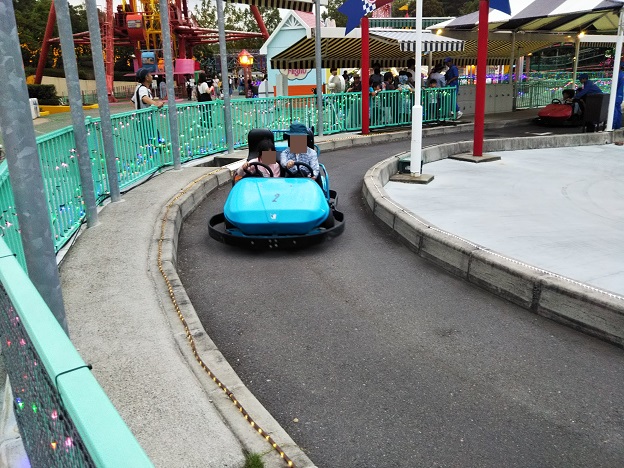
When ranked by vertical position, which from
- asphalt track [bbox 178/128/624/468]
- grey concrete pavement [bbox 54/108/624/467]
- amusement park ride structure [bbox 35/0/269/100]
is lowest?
asphalt track [bbox 178/128/624/468]

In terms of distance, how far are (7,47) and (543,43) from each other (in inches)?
1048

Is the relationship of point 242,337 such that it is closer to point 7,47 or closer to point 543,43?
point 7,47

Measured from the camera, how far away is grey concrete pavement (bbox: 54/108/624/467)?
2.71 meters

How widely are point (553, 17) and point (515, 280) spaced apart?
49.5ft

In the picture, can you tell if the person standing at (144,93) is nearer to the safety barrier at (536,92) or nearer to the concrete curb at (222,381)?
the concrete curb at (222,381)

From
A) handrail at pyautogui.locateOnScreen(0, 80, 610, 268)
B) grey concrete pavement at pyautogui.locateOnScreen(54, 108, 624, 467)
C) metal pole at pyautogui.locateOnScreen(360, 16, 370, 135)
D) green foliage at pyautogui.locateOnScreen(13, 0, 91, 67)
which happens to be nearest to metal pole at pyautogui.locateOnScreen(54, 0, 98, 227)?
handrail at pyautogui.locateOnScreen(0, 80, 610, 268)

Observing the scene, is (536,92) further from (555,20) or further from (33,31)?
(33,31)

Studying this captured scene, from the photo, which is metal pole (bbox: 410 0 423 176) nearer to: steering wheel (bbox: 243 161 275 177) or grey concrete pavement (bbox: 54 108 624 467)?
steering wheel (bbox: 243 161 275 177)

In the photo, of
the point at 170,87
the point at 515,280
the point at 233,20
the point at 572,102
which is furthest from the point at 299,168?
the point at 233,20

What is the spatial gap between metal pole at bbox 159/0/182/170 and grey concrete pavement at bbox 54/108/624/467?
370 cm

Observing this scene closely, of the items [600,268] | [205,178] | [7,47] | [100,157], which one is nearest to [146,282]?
[7,47]

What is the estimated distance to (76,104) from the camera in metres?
6.19

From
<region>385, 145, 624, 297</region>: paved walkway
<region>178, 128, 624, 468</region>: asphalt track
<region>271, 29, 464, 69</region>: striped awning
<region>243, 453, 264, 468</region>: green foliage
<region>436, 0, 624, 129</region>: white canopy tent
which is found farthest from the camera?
<region>271, 29, 464, 69</region>: striped awning

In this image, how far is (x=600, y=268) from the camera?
4.93 meters
